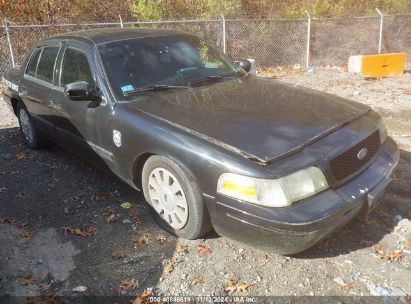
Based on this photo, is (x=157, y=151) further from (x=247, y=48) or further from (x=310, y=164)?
(x=247, y=48)

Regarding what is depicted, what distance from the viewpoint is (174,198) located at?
3.23m

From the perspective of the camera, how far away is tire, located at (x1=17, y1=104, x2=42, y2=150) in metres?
5.43

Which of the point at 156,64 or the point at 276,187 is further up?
the point at 156,64

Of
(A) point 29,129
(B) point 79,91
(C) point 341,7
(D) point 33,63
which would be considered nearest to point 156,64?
(B) point 79,91

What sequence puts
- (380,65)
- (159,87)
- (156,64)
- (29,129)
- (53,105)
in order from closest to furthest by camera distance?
(159,87) → (156,64) → (53,105) → (29,129) → (380,65)

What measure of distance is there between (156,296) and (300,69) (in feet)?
35.1

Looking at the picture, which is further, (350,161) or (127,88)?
(127,88)

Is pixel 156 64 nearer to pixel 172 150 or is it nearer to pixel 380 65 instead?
pixel 172 150

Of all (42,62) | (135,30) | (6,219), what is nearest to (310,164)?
(135,30)

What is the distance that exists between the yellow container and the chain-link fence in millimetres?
2640

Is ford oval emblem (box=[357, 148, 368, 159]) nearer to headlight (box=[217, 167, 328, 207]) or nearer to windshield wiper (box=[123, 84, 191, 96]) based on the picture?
headlight (box=[217, 167, 328, 207])

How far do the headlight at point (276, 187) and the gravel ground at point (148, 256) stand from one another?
68cm

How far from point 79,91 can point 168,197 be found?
1320 mm

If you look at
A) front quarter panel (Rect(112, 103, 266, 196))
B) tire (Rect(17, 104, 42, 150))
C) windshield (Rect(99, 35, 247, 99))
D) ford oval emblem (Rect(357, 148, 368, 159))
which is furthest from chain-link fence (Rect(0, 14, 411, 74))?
ford oval emblem (Rect(357, 148, 368, 159))
